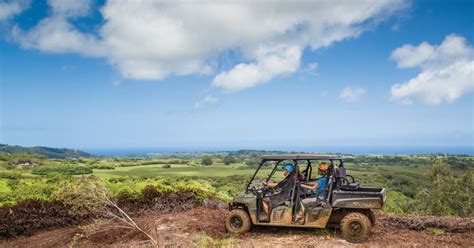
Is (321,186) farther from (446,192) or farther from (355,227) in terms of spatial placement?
(446,192)

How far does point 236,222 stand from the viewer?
397 inches

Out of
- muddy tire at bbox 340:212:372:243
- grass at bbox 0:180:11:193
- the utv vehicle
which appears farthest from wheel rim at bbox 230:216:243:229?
grass at bbox 0:180:11:193

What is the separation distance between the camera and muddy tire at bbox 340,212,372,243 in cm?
900

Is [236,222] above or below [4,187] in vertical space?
below

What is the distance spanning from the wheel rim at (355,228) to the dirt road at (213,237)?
1.02 feet

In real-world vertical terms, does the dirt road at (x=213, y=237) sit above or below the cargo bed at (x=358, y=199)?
below

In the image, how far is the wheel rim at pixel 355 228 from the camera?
9070 millimetres

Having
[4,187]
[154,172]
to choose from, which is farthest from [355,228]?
[154,172]

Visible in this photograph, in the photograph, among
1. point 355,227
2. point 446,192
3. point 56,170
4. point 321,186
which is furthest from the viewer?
point 446,192

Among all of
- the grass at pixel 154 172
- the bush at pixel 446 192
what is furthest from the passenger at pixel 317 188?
the bush at pixel 446 192

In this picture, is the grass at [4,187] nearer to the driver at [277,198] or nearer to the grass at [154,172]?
the grass at [154,172]

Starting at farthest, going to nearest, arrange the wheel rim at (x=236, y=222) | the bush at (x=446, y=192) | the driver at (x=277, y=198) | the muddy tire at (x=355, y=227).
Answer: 1. the bush at (x=446, y=192)
2. the wheel rim at (x=236, y=222)
3. the driver at (x=277, y=198)
4. the muddy tire at (x=355, y=227)

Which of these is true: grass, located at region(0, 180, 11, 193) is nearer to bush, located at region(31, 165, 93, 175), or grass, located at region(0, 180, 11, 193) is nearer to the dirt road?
the dirt road

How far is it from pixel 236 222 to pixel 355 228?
9.65 feet
